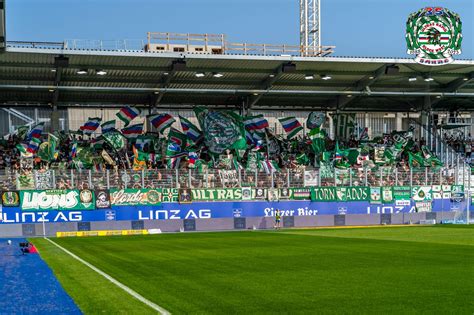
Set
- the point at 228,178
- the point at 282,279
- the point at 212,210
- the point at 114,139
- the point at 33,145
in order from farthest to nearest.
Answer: the point at 114,139, the point at 33,145, the point at 228,178, the point at 212,210, the point at 282,279

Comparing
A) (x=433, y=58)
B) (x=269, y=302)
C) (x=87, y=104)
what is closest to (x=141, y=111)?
(x=87, y=104)

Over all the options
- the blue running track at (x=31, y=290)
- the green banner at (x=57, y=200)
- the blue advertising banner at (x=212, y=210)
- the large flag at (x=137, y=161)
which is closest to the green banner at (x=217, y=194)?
the blue advertising banner at (x=212, y=210)

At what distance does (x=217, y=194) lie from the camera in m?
50.2

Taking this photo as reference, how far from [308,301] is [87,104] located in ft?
164

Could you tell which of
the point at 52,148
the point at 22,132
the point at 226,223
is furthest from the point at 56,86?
the point at 226,223

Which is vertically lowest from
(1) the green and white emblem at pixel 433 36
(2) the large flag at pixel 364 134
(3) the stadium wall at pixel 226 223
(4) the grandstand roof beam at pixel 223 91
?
(3) the stadium wall at pixel 226 223

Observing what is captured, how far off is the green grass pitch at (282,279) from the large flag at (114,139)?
28.1 metres

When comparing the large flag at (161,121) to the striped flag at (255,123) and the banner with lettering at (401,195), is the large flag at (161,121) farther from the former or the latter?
the banner with lettering at (401,195)

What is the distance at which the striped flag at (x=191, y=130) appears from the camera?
188 ft

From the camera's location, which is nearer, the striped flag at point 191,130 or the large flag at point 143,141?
the large flag at point 143,141

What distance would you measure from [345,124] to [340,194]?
41.0 feet

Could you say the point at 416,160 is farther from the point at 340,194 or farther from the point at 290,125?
the point at 290,125

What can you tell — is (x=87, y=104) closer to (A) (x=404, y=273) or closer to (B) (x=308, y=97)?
(B) (x=308, y=97)

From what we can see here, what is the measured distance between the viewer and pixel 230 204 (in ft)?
165
